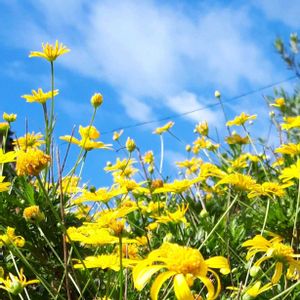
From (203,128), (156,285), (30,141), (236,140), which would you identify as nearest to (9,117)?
(30,141)

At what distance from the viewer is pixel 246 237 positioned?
2.34 m

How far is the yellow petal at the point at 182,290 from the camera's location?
917mm

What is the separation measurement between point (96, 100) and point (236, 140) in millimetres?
1520

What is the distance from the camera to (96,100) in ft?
7.54

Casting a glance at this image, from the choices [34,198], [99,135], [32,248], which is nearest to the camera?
[32,248]

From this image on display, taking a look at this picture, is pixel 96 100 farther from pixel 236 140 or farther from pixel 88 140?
pixel 236 140

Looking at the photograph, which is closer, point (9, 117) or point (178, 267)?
point (178, 267)

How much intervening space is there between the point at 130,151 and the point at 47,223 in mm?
858

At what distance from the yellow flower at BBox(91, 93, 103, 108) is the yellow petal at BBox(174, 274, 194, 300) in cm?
139

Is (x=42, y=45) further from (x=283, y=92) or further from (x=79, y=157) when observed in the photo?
(x=283, y=92)

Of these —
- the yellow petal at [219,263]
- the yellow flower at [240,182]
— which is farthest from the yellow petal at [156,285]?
the yellow flower at [240,182]

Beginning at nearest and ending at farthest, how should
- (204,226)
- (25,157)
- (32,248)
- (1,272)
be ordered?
(25,157) < (1,272) < (32,248) < (204,226)

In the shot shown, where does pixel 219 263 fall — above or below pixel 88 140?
below

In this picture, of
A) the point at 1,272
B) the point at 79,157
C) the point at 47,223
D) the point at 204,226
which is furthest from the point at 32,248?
the point at 204,226
